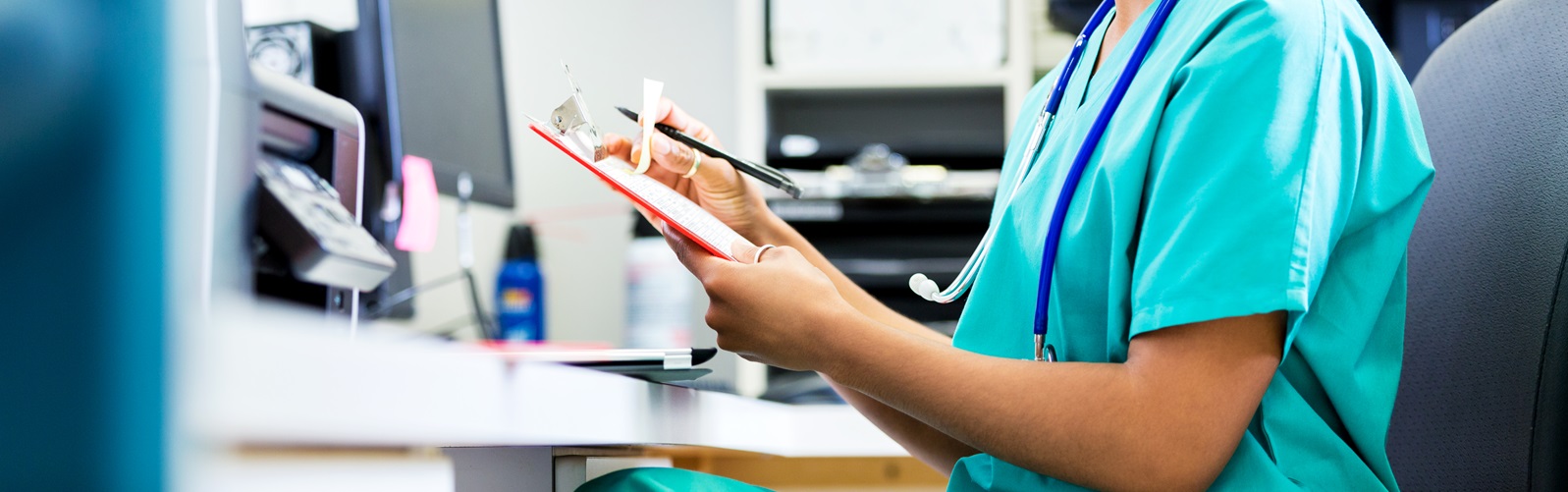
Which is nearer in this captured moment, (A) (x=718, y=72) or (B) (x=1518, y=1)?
(B) (x=1518, y=1)

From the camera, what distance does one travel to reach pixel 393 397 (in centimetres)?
30

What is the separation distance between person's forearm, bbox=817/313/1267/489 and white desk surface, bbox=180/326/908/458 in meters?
0.12

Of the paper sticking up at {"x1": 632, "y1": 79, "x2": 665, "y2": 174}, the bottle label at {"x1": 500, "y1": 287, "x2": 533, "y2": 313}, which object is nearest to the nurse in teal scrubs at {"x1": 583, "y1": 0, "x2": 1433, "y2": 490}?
the paper sticking up at {"x1": 632, "y1": 79, "x2": 665, "y2": 174}

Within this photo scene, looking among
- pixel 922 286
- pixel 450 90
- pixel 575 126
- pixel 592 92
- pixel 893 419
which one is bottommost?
pixel 893 419

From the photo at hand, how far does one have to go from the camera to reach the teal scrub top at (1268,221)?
536 mm

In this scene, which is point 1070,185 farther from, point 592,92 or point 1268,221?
point 592,92

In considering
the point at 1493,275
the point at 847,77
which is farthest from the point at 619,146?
the point at 847,77

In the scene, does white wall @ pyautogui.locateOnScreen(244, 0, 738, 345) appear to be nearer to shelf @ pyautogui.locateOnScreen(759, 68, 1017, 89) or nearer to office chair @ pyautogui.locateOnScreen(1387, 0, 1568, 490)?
shelf @ pyautogui.locateOnScreen(759, 68, 1017, 89)

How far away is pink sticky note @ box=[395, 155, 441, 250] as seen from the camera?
3.66 ft

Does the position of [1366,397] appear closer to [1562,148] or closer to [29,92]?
[1562,148]

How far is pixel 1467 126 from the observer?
756mm

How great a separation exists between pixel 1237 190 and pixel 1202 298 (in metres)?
0.06

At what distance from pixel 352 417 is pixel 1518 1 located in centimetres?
82

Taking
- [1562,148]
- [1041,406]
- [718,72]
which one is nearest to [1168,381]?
[1041,406]
